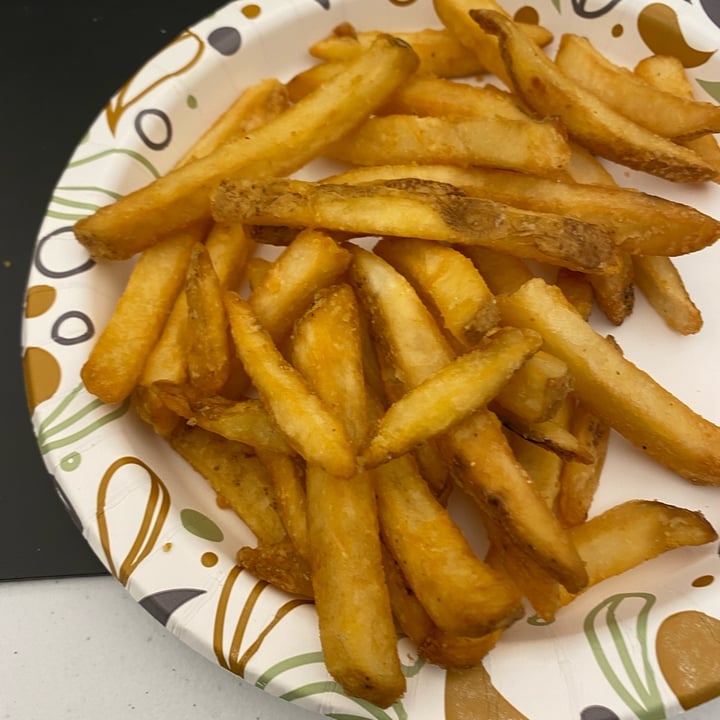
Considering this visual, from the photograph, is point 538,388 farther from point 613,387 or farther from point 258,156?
point 258,156

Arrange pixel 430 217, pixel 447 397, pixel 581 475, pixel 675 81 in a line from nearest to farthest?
pixel 447 397 → pixel 430 217 → pixel 581 475 → pixel 675 81

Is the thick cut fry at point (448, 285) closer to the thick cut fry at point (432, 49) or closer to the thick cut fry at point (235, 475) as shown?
the thick cut fry at point (235, 475)

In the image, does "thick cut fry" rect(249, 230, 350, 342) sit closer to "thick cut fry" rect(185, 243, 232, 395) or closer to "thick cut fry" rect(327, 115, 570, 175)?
"thick cut fry" rect(185, 243, 232, 395)

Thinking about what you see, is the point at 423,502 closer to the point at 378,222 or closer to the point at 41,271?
the point at 378,222

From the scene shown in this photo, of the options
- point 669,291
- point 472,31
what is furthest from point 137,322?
point 669,291

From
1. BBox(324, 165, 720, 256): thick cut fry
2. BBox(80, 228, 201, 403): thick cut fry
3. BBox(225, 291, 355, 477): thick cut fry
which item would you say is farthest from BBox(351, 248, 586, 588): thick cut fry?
BBox(80, 228, 201, 403): thick cut fry

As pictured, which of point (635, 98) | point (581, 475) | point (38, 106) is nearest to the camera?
point (581, 475)

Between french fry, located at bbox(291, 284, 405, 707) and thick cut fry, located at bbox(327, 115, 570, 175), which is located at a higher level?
thick cut fry, located at bbox(327, 115, 570, 175)
